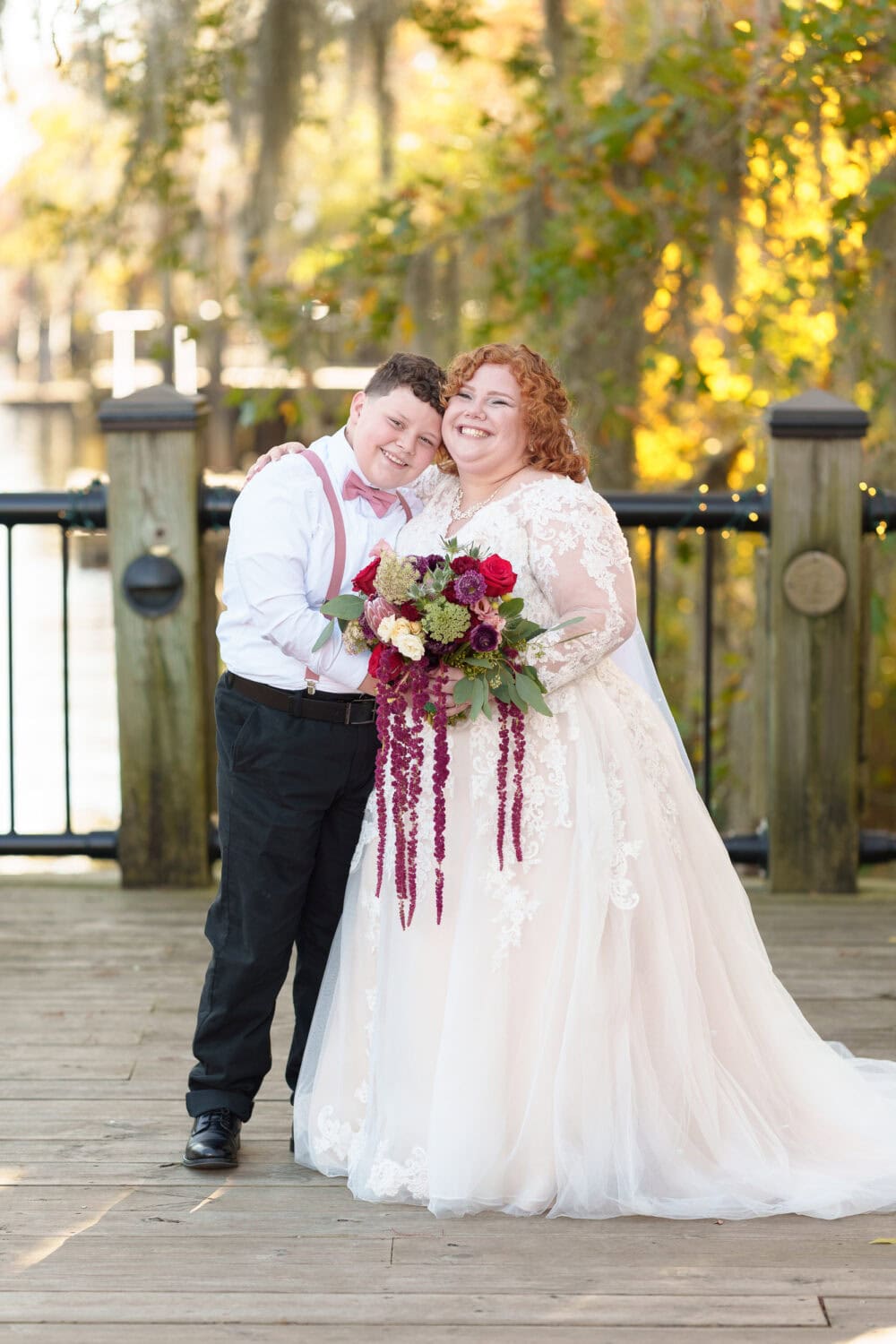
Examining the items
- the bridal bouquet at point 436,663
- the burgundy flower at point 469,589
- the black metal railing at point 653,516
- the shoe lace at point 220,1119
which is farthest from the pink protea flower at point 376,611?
the black metal railing at point 653,516

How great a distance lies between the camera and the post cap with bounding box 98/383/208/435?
14.6 ft

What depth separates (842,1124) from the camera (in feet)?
9.67

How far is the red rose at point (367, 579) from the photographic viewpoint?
2.72 m

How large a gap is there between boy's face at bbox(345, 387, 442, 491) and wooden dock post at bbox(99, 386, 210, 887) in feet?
5.50

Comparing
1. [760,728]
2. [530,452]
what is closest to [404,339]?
[760,728]

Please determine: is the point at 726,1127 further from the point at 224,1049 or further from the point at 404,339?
the point at 404,339

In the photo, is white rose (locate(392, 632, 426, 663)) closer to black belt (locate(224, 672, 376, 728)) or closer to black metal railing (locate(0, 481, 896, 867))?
black belt (locate(224, 672, 376, 728))

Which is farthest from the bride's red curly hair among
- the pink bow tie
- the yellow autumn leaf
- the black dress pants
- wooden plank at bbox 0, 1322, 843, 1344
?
the yellow autumn leaf

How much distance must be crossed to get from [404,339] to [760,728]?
3.22 meters

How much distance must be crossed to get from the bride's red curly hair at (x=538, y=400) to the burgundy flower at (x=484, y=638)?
17.0 inches

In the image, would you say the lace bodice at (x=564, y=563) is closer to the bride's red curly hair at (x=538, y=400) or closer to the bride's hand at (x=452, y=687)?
the bride's red curly hair at (x=538, y=400)

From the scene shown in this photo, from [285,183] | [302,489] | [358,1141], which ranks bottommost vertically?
[358,1141]

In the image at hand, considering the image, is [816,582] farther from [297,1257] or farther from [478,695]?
[297,1257]

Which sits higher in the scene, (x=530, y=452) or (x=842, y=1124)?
(x=530, y=452)
